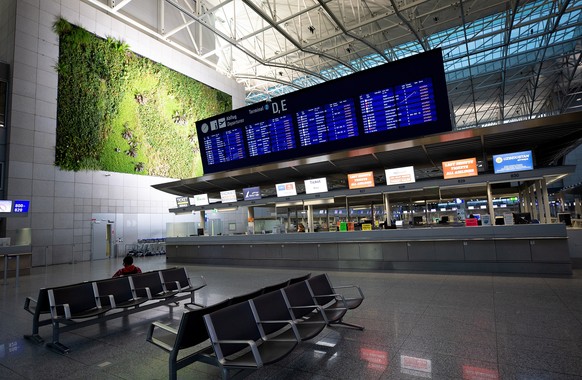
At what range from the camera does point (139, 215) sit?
18.6 metres

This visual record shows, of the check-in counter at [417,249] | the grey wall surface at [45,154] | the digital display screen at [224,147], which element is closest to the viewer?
the check-in counter at [417,249]

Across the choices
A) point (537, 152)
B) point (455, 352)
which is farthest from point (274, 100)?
point (455, 352)

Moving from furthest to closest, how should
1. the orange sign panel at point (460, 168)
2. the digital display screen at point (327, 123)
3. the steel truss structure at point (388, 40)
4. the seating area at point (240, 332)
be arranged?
1. the steel truss structure at point (388, 40)
2. the digital display screen at point (327, 123)
3. the orange sign panel at point (460, 168)
4. the seating area at point (240, 332)

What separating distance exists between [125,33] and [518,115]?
118 ft

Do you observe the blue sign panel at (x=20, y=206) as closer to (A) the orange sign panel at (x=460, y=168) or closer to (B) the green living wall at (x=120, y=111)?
(B) the green living wall at (x=120, y=111)

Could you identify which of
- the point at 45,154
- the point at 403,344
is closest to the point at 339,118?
the point at 403,344

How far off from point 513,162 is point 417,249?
130 inches

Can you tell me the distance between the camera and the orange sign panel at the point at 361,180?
1003 cm

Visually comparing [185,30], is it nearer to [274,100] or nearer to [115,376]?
[274,100]

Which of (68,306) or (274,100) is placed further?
(274,100)

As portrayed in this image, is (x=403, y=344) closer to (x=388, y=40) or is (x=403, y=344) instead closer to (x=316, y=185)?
(x=316, y=185)

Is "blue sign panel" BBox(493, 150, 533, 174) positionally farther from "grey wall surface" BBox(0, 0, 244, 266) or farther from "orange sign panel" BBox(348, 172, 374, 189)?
"grey wall surface" BBox(0, 0, 244, 266)

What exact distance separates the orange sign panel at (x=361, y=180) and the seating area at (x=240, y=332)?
689 centimetres

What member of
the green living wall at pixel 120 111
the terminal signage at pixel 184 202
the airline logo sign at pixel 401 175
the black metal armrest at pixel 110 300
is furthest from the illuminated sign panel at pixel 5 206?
the airline logo sign at pixel 401 175
